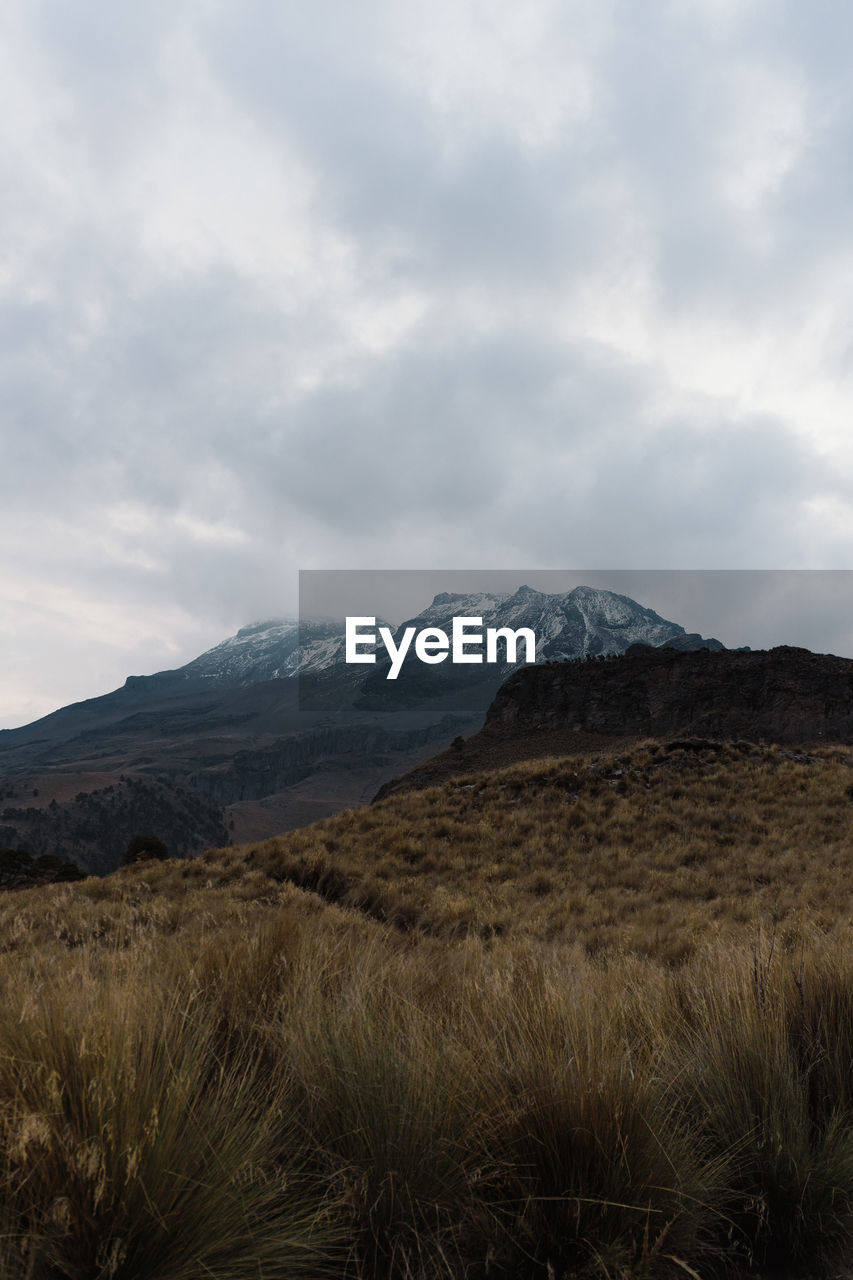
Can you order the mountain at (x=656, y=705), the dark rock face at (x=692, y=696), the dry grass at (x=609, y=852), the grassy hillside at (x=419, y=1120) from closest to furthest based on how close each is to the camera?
the grassy hillside at (x=419, y=1120), the dry grass at (x=609, y=852), the dark rock face at (x=692, y=696), the mountain at (x=656, y=705)

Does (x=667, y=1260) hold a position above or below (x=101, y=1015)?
below

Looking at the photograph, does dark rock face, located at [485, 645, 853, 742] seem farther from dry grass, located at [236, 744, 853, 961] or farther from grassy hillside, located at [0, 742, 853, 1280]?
grassy hillside, located at [0, 742, 853, 1280]

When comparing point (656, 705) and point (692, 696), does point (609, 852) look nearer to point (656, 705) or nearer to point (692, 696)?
point (692, 696)

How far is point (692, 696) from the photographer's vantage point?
5488cm

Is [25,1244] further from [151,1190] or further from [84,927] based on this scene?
[84,927]

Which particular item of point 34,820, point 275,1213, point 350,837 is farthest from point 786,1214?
point 34,820

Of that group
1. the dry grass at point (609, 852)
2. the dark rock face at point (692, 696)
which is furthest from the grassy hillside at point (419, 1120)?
the dark rock face at point (692, 696)

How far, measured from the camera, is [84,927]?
7.18 m

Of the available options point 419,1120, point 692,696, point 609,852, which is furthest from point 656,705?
point 419,1120

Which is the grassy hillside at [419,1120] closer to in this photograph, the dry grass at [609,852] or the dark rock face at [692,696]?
the dry grass at [609,852]

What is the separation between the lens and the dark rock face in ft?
152

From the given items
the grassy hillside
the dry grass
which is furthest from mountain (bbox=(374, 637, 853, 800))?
the grassy hillside

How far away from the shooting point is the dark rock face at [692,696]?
46.3 m

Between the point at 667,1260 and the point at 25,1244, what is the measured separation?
168cm
